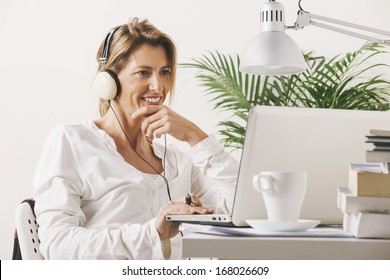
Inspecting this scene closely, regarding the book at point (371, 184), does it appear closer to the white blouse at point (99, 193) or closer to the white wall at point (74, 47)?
the white blouse at point (99, 193)

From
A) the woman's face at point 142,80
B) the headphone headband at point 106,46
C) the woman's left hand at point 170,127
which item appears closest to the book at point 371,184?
the woman's left hand at point 170,127

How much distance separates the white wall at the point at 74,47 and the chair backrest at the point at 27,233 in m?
1.63

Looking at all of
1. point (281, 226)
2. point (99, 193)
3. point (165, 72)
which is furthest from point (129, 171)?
point (281, 226)

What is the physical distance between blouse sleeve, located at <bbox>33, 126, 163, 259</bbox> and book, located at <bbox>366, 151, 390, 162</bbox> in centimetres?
65

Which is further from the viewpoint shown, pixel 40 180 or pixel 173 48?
pixel 173 48

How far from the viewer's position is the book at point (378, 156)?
101cm

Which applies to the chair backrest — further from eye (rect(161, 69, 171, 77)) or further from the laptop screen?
the laptop screen

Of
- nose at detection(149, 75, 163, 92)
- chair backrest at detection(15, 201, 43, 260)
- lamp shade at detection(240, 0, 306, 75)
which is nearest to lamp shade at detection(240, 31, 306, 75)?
lamp shade at detection(240, 0, 306, 75)

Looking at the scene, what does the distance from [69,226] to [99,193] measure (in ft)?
0.52

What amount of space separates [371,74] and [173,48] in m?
1.61

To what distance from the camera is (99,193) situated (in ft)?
6.04

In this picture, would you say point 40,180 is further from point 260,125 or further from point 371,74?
point 371,74

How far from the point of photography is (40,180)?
5.96ft
